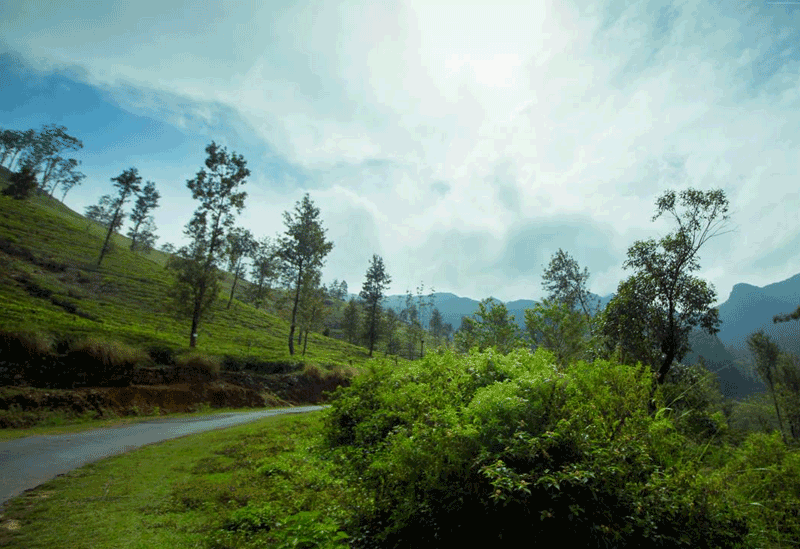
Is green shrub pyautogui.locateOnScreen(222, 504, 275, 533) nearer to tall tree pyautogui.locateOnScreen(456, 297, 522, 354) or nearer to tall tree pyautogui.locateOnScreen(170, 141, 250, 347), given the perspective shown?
tall tree pyautogui.locateOnScreen(456, 297, 522, 354)

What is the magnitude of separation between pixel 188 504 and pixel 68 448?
334 inches

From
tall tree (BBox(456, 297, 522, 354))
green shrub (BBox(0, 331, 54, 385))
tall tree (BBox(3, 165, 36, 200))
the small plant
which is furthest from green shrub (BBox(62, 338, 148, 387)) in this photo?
tall tree (BBox(3, 165, 36, 200))

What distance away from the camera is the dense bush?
4035 mm

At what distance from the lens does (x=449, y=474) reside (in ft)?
15.8

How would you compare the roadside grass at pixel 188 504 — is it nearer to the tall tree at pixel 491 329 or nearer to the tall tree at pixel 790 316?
the tall tree at pixel 491 329

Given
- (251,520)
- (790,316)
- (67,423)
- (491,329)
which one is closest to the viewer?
(251,520)

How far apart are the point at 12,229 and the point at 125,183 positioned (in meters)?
17.0

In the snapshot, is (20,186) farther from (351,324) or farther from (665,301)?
(665,301)

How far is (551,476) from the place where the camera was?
3904mm

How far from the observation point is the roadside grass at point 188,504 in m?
5.77

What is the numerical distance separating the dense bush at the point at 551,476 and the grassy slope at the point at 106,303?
25.8 meters

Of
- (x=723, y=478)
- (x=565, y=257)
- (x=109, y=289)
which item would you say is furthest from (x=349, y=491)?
(x=109, y=289)

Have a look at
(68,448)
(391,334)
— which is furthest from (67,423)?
(391,334)

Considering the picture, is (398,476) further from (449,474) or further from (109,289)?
(109,289)
